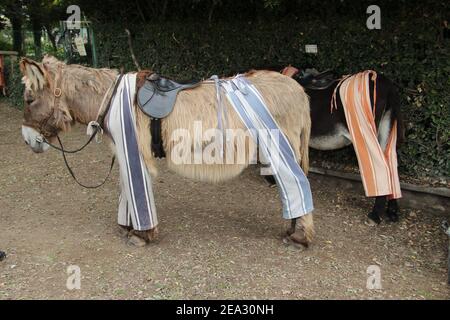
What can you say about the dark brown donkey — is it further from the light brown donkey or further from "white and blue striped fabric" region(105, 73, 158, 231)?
"white and blue striped fabric" region(105, 73, 158, 231)

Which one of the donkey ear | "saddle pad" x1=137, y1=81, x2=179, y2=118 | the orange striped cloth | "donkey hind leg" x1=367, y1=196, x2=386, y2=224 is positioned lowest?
"donkey hind leg" x1=367, y1=196, x2=386, y2=224

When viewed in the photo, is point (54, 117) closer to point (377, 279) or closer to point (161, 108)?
point (161, 108)

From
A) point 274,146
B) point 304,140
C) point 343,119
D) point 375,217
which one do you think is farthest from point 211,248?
point 343,119

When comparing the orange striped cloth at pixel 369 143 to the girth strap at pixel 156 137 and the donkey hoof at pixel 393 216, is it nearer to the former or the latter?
the donkey hoof at pixel 393 216

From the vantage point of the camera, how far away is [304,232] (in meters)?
3.83

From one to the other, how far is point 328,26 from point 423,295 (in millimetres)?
3308

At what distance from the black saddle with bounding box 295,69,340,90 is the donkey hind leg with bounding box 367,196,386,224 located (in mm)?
1287

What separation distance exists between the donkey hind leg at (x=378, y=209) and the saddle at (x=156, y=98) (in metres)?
2.18

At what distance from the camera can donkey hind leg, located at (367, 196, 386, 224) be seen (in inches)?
178

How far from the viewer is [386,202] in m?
4.81

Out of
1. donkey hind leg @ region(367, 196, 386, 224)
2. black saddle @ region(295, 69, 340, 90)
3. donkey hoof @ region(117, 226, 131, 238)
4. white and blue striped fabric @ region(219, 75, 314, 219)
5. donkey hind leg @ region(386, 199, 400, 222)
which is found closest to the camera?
white and blue striped fabric @ region(219, 75, 314, 219)

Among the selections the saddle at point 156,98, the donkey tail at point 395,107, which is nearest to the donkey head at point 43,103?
the saddle at point 156,98

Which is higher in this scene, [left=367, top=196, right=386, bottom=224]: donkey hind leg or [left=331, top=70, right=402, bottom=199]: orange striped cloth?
[left=331, top=70, right=402, bottom=199]: orange striped cloth

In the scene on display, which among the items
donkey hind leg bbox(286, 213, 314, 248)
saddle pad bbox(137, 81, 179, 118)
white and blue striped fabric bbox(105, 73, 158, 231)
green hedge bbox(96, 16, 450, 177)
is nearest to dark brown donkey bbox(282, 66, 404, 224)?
green hedge bbox(96, 16, 450, 177)
